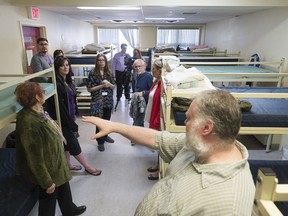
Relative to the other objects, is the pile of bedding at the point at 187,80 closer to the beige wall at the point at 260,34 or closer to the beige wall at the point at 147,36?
the beige wall at the point at 260,34

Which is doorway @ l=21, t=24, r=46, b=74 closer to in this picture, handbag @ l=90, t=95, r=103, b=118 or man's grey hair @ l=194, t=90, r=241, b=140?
handbag @ l=90, t=95, r=103, b=118

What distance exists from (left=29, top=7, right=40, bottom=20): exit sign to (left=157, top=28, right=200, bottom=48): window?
20.9ft

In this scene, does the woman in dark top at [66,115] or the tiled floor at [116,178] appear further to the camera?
the woman in dark top at [66,115]

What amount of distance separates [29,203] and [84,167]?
0.97m

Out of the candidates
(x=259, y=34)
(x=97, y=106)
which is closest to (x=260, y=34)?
(x=259, y=34)

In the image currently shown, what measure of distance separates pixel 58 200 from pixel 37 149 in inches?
30.6

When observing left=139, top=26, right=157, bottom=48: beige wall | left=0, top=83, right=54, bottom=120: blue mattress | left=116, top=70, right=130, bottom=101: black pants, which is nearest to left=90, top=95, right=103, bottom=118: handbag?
left=0, top=83, right=54, bottom=120: blue mattress

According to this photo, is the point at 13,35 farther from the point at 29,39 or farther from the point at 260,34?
the point at 260,34

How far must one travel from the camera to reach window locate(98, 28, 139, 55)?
1002 centimetres

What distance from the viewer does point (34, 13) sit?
409cm

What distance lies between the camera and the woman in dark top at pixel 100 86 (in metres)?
3.23

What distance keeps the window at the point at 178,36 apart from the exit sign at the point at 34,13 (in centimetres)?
638

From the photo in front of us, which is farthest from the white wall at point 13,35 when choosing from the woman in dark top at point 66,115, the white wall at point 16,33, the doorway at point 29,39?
the woman in dark top at point 66,115

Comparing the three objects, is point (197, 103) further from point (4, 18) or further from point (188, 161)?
point (4, 18)
